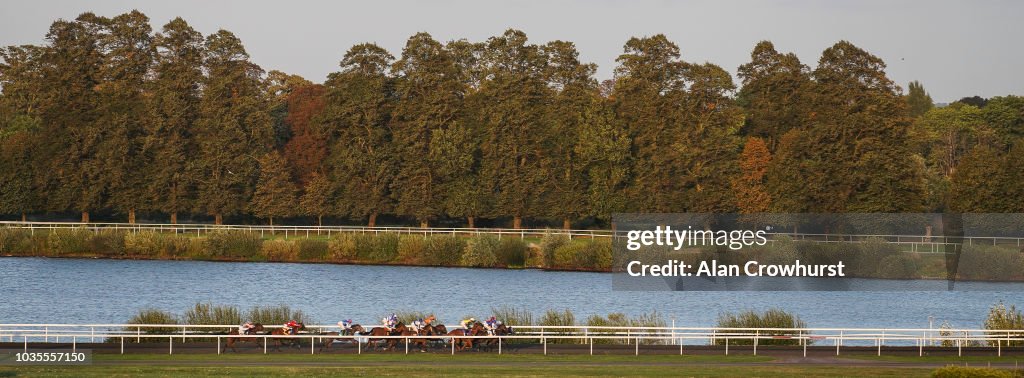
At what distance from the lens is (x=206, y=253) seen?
92062 millimetres

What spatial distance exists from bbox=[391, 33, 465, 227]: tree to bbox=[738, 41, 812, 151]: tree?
2211 centimetres

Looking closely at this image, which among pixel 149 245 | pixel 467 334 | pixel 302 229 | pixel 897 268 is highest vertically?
pixel 302 229

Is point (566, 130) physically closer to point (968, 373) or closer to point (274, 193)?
point (274, 193)

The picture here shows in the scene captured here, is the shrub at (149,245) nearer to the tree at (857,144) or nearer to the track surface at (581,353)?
the tree at (857,144)

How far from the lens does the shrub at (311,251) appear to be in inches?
3605

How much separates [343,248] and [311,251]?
8.03 feet

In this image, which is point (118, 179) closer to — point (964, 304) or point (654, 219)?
point (654, 219)

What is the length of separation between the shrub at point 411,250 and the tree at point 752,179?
23.9 metres

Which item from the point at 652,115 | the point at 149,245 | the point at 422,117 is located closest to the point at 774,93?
the point at 652,115

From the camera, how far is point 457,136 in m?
108

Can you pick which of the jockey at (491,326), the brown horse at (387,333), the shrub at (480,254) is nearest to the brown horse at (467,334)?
the jockey at (491,326)

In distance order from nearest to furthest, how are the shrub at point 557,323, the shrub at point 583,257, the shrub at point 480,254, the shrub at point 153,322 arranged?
the shrub at point 153,322
the shrub at point 557,323
the shrub at point 583,257
the shrub at point 480,254

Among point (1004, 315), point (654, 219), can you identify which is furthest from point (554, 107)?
point (1004, 315)

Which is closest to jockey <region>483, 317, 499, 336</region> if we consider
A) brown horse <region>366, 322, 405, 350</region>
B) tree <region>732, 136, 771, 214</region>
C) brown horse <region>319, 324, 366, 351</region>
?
brown horse <region>366, 322, 405, 350</region>
